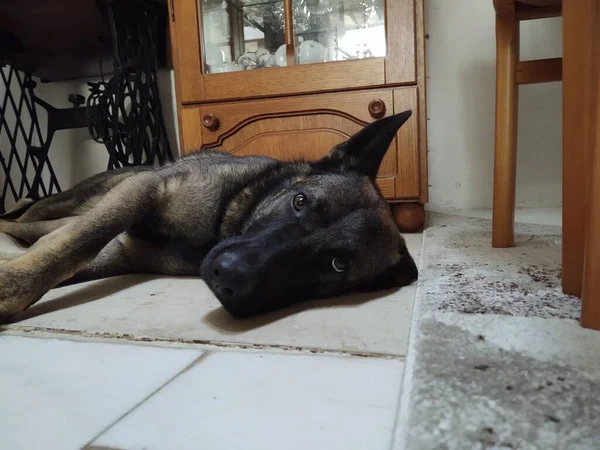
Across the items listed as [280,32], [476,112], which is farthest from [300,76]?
[476,112]

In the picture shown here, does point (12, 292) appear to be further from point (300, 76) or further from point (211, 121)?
point (300, 76)

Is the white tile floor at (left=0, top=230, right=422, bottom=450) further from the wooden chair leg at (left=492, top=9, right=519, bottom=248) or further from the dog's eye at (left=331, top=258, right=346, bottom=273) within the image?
the wooden chair leg at (left=492, top=9, right=519, bottom=248)

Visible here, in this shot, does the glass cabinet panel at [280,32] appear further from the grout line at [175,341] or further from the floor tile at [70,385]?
the floor tile at [70,385]

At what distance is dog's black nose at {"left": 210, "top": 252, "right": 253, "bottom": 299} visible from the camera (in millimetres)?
914

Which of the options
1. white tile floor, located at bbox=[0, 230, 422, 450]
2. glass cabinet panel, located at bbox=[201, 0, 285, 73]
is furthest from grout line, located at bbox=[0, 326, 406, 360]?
glass cabinet panel, located at bbox=[201, 0, 285, 73]

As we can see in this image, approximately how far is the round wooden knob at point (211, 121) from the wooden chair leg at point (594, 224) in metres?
1.78

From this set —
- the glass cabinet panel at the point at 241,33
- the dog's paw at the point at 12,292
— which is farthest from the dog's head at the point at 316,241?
the glass cabinet panel at the point at 241,33

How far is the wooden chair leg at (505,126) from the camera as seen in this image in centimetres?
165

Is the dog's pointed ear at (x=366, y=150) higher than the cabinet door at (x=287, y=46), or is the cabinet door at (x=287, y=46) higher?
the cabinet door at (x=287, y=46)

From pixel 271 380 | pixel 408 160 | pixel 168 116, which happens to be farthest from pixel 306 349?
pixel 168 116

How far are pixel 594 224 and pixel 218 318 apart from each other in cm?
72

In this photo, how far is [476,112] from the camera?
2.79m

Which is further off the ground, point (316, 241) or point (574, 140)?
point (574, 140)

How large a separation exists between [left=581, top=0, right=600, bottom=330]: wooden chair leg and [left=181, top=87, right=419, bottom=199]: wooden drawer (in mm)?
1360
